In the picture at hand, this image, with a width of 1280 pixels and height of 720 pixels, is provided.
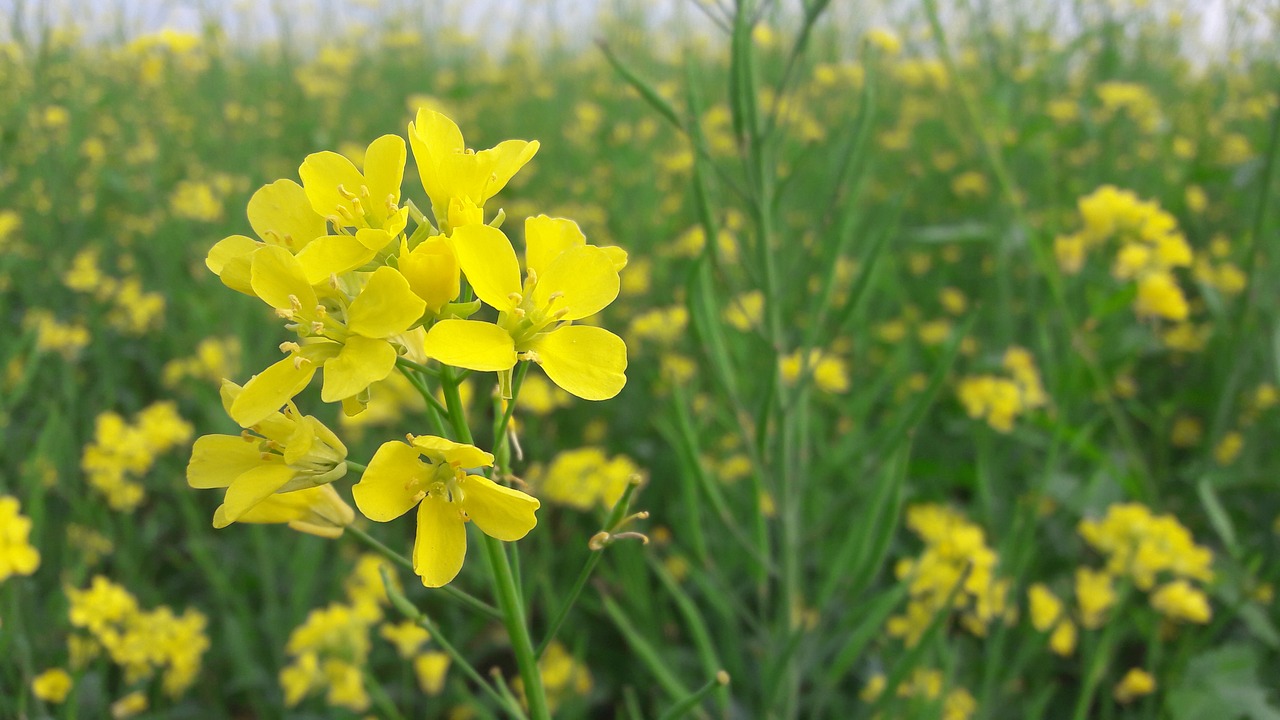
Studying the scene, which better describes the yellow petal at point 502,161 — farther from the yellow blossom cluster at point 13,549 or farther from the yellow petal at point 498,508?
the yellow blossom cluster at point 13,549

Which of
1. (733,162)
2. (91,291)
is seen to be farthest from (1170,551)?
(91,291)

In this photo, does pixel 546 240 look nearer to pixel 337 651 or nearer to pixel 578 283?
pixel 578 283

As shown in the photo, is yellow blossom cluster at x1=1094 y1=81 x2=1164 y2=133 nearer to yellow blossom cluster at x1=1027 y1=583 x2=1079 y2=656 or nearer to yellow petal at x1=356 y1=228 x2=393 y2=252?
yellow blossom cluster at x1=1027 y1=583 x2=1079 y2=656

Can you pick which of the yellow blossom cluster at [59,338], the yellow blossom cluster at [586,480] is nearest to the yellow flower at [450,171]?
the yellow blossom cluster at [586,480]

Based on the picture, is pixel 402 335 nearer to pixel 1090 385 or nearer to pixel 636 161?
pixel 1090 385

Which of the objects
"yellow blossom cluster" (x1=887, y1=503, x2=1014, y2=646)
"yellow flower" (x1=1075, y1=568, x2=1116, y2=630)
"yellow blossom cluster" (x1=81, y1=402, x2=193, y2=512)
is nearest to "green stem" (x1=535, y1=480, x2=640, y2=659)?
"yellow blossom cluster" (x1=887, y1=503, x2=1014, y2=646)
